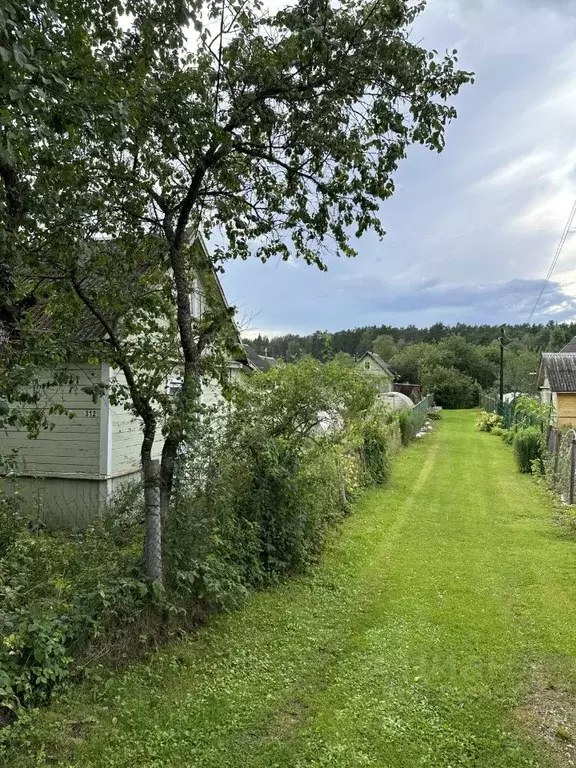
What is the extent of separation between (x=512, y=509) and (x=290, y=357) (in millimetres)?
5986

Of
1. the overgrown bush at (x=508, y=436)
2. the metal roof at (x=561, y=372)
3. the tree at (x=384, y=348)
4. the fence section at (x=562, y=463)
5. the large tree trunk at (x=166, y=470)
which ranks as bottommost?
the overgrown bush at (x=508, y=436)

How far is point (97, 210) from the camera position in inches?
165

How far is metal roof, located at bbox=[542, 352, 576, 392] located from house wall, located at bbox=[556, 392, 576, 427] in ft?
1.04

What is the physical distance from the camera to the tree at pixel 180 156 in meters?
3.75

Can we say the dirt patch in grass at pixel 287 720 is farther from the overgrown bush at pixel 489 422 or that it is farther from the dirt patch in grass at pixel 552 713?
the overgrown bush at pixel 489 422

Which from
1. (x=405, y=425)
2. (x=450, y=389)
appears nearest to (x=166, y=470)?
(x=405, y=425)

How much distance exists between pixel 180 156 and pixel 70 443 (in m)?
5.66

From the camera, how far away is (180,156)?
174 inches

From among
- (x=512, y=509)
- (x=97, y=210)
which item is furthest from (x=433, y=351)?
(x=97, y=210)

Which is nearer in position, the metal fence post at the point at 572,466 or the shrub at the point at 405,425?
the metal fence post at the point at 572,466

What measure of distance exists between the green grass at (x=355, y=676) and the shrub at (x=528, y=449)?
22.6 ft

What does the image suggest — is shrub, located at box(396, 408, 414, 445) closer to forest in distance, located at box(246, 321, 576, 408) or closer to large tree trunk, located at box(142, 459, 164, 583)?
forest in distance, located at box(246, 321, 576, 408)

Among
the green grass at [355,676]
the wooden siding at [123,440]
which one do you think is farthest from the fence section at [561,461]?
the wooden siding at [123,440]

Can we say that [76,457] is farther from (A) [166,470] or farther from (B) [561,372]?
(B) [561,372]
